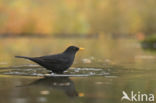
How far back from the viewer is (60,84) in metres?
9.45

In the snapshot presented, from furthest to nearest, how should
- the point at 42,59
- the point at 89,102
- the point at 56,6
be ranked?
the point at 56,6
the point at 42,59
the point at 89,102

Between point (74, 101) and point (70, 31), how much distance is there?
83.0 m

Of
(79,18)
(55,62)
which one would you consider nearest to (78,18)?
(79,18)

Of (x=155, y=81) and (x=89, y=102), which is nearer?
(x=89, y=102)

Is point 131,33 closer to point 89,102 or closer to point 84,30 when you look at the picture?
point 84,30

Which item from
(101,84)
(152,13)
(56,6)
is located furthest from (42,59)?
(56,6)

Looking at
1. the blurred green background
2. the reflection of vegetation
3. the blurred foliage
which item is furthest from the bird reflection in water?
the blurred foliage

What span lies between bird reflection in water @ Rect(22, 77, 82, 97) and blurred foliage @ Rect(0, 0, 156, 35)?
2684 inches

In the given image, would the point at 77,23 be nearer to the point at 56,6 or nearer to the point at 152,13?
the point at 56,6

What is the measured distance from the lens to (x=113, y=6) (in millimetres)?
85875

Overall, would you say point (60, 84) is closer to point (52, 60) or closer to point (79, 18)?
point (52, 60)

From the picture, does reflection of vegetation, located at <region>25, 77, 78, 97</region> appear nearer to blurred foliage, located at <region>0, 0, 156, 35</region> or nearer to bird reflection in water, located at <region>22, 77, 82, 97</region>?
bird reflection in water, located at <region>22, 77, 82, 97</region>

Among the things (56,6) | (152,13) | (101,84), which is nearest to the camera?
(101,84)

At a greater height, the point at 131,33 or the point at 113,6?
the point at 113,6
